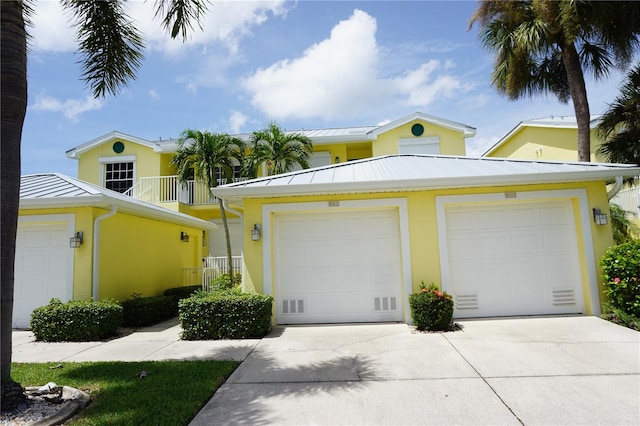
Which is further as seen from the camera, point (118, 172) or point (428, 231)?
point (118, 172)

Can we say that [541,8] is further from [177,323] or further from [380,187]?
[177,323]

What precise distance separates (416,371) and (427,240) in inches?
140

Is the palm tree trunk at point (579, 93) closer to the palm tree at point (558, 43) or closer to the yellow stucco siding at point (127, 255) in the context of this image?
the palm tree at point (558, 43)

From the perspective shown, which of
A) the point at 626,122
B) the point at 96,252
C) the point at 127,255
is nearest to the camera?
the point at 96,252

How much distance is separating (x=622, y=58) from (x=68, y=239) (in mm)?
16071

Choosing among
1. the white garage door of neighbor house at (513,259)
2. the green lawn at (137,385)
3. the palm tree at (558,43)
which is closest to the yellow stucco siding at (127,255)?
the green lawn at (137,385)

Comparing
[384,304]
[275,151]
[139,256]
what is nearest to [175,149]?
[275,151]

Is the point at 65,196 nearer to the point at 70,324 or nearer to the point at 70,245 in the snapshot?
the point at 70,245

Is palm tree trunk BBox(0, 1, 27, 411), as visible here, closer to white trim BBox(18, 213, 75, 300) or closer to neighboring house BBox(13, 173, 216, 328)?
neighboring house BBox(13, 173, 216, 328)

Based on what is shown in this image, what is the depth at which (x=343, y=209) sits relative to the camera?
8312mm

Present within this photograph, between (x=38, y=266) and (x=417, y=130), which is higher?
(x=417, y=130)

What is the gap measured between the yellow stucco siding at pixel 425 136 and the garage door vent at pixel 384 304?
10309 millimetres

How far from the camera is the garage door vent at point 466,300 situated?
26.1ft

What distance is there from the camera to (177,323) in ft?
31.0
